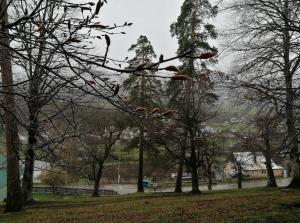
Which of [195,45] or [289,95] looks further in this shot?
[195,45]

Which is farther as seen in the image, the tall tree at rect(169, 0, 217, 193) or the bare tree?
the tall tree at rect(169, 0, 217, 193)

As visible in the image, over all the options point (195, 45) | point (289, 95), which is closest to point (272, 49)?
point (289, 95)

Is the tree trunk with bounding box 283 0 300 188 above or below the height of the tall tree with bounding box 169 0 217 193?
below

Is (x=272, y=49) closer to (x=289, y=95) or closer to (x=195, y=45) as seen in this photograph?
(x=289, y=95)

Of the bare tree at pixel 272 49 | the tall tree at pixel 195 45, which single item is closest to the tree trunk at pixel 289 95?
the bare tree at pixel 272 49

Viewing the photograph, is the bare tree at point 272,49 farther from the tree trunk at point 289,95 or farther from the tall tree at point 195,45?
the tall tree at point 195,45

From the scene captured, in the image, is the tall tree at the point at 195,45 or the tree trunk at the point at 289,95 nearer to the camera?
the tree trunk at the point at 289,95

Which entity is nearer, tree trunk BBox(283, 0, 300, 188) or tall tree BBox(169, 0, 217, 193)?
tree trunk BBox(283, 0, 300, 188)

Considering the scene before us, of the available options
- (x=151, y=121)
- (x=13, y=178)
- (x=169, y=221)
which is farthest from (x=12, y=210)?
(x=151, y=121)

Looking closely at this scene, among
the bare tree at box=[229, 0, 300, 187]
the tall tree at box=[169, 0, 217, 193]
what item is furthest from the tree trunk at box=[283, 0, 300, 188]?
the tall tree at box=[169, 0, 217, 193]

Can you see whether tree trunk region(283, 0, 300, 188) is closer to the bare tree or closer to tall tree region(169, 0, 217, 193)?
the bare tree

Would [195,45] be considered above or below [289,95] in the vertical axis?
above

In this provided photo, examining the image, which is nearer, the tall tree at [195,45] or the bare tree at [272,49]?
the bare tree at [272,49]

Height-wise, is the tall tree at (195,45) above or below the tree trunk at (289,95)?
above
